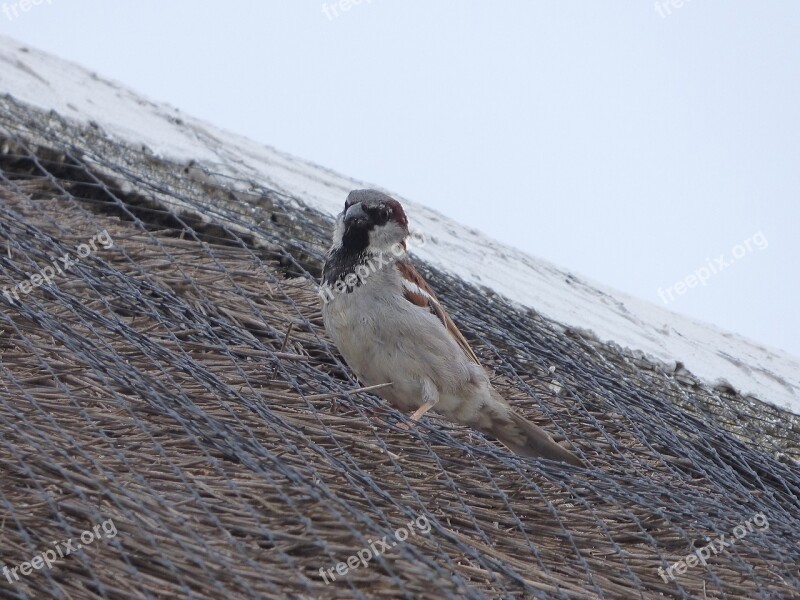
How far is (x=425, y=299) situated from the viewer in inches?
124

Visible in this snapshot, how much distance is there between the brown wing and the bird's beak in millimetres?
174

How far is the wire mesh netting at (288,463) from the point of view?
1.93m

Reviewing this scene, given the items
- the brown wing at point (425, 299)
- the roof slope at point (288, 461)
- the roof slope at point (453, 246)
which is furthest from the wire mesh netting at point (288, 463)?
the roof slope at point (453, 246)

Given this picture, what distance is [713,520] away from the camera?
2396 millimetres

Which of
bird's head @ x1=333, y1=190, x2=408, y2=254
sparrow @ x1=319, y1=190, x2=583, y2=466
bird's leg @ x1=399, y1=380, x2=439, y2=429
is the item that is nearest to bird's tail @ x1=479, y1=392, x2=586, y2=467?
sparrow @ x1=319, y1=190, x2=583, y2=466

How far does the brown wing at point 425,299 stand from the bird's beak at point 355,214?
174mm

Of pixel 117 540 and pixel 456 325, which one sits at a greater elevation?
pixel 456 325

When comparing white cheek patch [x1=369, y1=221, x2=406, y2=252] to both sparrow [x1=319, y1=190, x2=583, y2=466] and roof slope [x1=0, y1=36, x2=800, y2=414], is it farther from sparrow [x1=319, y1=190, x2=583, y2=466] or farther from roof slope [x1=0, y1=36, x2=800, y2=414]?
roof slope [x1=0, y1=36, x2=800, y2=414]

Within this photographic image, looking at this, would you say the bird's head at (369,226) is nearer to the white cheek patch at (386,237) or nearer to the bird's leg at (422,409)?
the white cheek patch at (386,237)

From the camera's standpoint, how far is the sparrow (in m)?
3.00

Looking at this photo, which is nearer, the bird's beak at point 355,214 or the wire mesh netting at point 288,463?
the wire mesh netting at point 288,463

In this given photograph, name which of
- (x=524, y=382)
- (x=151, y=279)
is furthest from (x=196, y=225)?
(x=524, y=382)

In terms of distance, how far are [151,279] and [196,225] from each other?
572 mm

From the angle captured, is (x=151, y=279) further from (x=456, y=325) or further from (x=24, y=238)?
(x=456, y=325)
